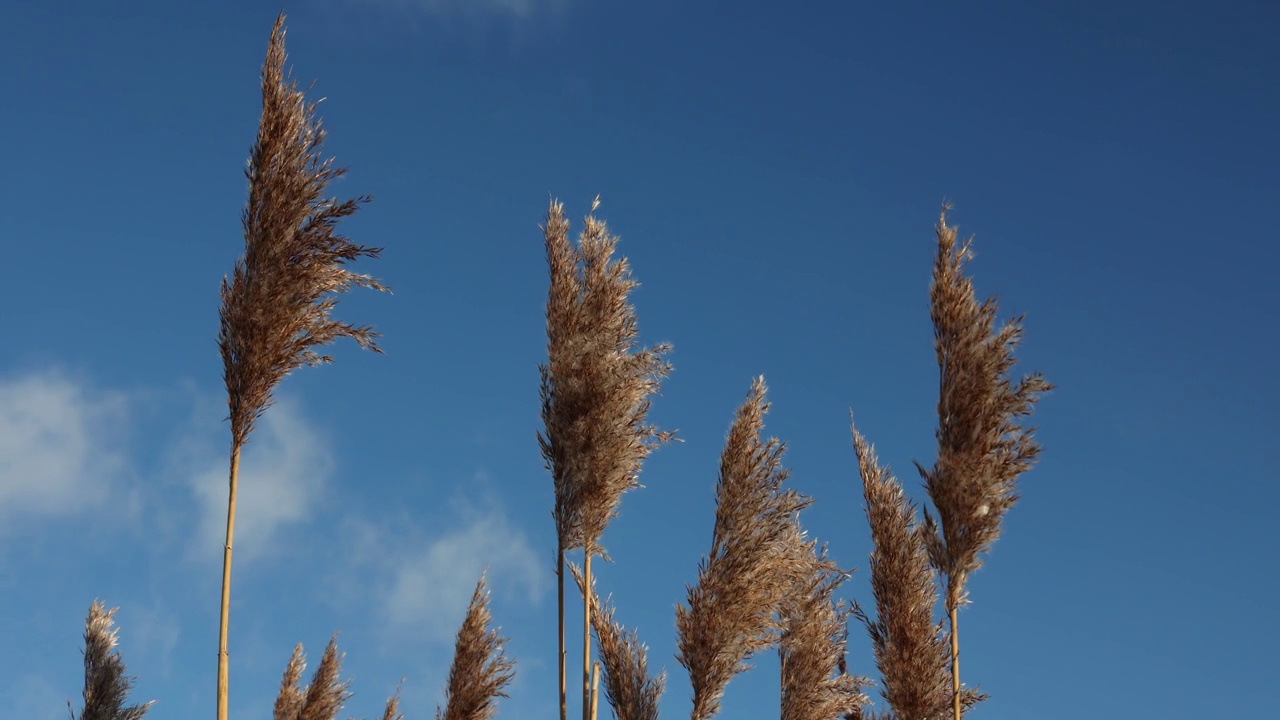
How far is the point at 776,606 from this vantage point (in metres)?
5.64

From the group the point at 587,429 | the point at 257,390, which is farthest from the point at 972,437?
the point at 257,390

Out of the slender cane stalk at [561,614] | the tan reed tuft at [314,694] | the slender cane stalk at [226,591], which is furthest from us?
the tan reed tuft at [314,694]

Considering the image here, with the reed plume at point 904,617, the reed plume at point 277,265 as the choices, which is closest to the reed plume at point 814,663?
the reed plume at point 904,617

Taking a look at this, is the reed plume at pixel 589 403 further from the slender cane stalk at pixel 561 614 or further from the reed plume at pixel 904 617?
the reed plume at pixel 904 617

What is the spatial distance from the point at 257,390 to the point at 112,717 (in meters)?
4.04

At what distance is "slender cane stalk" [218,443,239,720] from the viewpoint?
372cm

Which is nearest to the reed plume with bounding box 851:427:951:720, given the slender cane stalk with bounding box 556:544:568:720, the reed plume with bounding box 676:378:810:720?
the reed plume with bounding box 676:378:810:720

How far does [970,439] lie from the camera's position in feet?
15.4

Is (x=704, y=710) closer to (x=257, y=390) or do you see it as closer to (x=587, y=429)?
(x=587, y=429)

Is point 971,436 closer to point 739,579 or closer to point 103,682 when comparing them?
point 739,579

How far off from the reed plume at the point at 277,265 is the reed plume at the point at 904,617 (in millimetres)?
3050

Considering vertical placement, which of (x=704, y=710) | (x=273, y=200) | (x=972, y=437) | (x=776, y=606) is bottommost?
(x=704, y=710)

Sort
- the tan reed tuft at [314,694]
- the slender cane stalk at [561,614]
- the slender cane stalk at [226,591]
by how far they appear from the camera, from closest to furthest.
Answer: the slender cane stalk at [226,591] < the slender cane stalk at [561,614] < the tan reed tuft at [314,694]

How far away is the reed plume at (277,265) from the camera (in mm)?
4242
